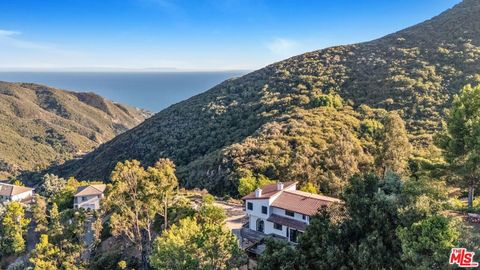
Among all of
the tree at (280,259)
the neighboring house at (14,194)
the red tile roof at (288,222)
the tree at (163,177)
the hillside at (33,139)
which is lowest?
the hillside at (33,139)

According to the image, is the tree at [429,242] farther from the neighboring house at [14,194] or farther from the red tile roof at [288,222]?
the neighboring house at [14,194]

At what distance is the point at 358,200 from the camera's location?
14.7m

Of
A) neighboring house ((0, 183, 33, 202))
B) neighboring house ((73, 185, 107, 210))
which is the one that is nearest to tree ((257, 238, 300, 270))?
neighboring house ((73, 185, 107, 210))

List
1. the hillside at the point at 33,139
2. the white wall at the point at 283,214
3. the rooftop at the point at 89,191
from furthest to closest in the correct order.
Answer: the hillside at the point at 33,139 < the rooftop at the point at 89,191 < the white wall at the point at 283,214

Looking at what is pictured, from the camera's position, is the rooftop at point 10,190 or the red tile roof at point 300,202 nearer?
the red tile roof at point 300,202

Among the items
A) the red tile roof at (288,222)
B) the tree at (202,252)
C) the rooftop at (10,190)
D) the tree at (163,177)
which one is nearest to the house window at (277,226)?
the red tile roof at (288,222)

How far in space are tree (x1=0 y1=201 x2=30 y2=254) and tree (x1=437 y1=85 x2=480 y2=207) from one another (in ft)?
125

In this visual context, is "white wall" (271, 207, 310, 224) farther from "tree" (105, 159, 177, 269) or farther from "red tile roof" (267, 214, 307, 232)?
"tree" (105, 159, 177, 269)

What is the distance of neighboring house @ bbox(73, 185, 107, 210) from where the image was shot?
148ft

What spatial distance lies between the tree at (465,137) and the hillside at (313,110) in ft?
38.4

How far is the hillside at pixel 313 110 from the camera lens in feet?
143

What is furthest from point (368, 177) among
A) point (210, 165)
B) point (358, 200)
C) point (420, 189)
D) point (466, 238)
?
point (210, 165)

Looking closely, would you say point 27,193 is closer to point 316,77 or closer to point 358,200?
point 316,77

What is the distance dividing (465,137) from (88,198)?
135ft
